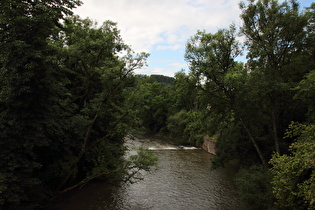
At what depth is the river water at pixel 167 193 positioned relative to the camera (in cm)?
1341

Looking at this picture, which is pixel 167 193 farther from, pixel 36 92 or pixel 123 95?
pixel 36 92

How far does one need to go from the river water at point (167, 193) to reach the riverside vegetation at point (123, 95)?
1.60 metres

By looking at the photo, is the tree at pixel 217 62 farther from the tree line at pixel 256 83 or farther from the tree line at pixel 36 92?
the tree line at pixel 36 92

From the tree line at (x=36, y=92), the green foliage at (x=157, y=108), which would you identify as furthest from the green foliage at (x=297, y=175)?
the green foliage at (x=157, y=108)

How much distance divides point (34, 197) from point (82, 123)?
449 cm

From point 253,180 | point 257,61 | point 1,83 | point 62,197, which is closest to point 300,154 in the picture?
point 253,180

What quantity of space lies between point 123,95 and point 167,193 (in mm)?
7647

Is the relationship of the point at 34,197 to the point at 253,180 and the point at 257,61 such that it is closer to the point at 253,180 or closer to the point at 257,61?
the point at 253,180

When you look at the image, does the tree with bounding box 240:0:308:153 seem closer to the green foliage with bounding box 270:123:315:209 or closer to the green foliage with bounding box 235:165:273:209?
the green foliage with bounding box 235:165:273:209

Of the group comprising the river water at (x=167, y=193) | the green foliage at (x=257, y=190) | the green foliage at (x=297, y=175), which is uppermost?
the green foliage at (x=297, y=175)

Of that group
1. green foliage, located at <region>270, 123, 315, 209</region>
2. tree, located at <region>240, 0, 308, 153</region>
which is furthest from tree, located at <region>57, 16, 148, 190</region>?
green foliage, located at <region>270, 123, 315, 209</region>

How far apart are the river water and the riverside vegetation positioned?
5.23ft

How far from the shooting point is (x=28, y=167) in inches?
367

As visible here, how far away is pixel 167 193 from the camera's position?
50.7 ft
